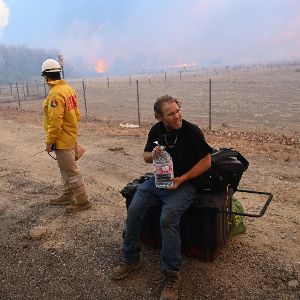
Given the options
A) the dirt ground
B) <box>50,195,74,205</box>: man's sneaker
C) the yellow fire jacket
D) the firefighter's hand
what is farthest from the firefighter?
the firefighter's hand

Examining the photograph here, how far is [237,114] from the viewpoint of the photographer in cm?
1695

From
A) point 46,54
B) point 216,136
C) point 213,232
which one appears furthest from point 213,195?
point 46,54

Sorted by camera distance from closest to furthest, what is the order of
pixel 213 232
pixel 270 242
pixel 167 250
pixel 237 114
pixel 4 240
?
pixel 167 250, pixel 213 232, pixel 270 242, pixel 4 240, pixel 237 114

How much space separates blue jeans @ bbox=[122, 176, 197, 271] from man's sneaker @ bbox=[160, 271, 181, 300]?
6 centimetres

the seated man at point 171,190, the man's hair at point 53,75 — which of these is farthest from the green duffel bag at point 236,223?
the man's hair at point 53,75

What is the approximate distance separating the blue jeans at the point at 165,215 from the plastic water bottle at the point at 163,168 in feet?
0.40

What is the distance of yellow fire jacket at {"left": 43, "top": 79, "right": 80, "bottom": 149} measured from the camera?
522 cm

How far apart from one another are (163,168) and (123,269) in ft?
3.89

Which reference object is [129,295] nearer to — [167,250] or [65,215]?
[167,250]

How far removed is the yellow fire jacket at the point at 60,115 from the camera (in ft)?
17.1

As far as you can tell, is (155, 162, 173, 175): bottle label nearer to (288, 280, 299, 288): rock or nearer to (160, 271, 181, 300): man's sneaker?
(160, 271, 181, 300): man's sneaker

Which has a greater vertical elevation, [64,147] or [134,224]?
[64,147]

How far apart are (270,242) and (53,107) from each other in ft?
11.0

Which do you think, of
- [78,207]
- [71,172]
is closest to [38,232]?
[78,207]
